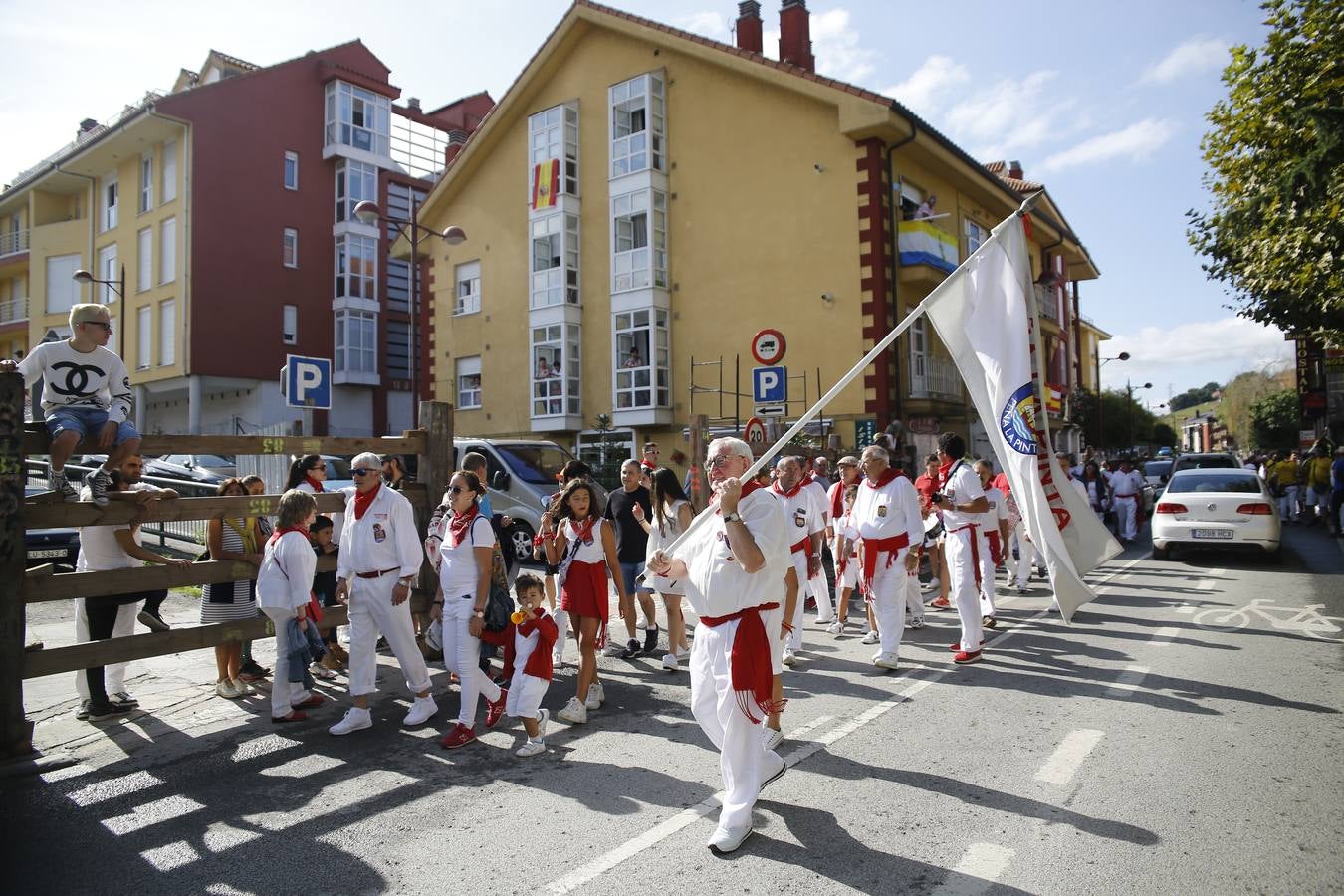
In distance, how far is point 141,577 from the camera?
578 centimetres

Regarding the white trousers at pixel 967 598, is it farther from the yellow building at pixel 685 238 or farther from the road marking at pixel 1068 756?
the yellow building at pixel 685 238

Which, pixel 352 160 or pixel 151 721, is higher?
pixel 352 160

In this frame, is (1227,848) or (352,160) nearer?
(1227,848)

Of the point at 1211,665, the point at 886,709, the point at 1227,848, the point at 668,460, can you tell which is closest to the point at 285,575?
the point at 886,709

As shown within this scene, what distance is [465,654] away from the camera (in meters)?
5.66

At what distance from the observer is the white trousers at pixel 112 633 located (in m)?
6.23

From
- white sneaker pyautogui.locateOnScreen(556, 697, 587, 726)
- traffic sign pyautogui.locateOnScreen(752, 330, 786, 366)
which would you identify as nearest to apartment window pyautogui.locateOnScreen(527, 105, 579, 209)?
traffic sign pyautogui.locateOnScreen(752, 330, 786, 366)

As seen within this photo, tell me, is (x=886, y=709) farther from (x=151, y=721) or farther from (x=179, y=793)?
(x=151, y=721)

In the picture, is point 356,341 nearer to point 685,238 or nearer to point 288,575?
point 685,238

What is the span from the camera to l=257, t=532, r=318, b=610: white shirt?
5.88 m

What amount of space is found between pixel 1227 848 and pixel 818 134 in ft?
69.4

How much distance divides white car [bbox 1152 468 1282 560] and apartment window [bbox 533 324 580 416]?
16.8m

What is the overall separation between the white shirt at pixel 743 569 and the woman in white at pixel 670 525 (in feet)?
10.1

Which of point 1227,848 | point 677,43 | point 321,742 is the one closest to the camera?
point 1227,848
